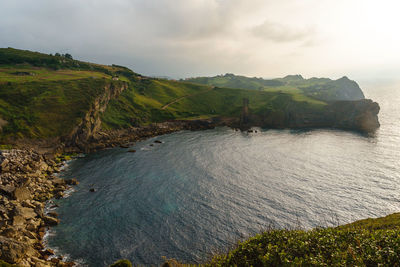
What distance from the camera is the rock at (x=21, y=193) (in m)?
47.8

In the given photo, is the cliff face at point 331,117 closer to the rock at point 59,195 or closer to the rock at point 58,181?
the rock at point 58,181

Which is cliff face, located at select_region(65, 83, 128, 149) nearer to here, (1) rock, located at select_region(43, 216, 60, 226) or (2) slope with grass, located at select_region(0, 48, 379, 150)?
(2) slope with grass, located at select_region(0, 48, 379, 150)

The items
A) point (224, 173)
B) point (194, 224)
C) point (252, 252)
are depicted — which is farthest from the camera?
point (224, 173)

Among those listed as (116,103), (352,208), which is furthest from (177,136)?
(352,208)

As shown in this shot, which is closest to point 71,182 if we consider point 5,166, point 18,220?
point 5,166

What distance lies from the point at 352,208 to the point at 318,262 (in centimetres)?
4014

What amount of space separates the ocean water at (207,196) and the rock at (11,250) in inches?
312

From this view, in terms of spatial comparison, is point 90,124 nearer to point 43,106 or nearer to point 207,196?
point 43,106

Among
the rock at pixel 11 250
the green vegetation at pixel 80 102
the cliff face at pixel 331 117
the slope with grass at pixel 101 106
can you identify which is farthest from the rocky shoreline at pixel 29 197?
the cliff face at pixel 331 117

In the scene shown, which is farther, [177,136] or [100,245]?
[177,136]

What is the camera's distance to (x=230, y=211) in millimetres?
49438

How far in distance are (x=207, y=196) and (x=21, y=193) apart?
45342mm

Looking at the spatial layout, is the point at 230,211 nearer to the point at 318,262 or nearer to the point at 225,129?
the point at 318,262

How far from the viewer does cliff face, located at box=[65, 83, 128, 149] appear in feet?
309
